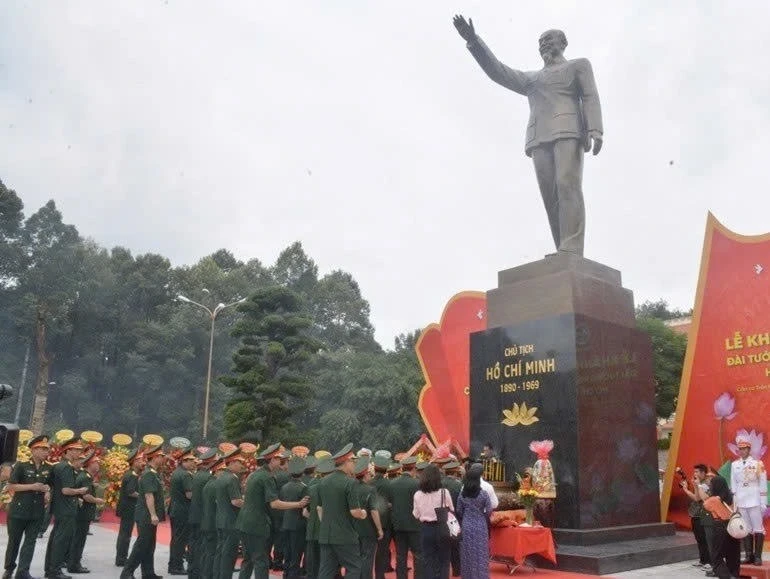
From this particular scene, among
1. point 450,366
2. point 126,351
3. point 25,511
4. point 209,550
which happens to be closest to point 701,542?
point 209,550

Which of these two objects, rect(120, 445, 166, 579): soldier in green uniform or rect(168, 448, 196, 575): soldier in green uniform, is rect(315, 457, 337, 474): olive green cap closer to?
rect(120, 445, 166, 579): soldier in green uniform

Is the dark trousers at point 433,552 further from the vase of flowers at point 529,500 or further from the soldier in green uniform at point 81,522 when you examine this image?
the soldier in green uniform at point 81,522

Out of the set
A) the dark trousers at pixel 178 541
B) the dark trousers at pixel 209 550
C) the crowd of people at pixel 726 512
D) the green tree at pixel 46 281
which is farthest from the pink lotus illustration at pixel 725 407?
the green tree at pixel 46 281

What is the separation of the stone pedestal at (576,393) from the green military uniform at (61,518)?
4.95 m

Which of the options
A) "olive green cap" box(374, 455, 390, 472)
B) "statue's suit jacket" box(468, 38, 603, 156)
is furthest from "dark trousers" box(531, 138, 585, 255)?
"olive green cap" box(374, 455, 390, 472)

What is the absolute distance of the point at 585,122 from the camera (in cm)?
967

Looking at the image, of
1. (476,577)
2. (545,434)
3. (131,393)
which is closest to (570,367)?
(545,434)

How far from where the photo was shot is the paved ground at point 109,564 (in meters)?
7.17

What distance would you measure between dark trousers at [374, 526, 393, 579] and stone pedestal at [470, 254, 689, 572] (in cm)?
191

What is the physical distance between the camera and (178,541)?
807 centimetres

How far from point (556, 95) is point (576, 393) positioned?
4284 millimetres

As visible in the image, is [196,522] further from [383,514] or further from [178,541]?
[383,514]

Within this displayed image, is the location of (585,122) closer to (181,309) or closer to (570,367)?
(570,367)

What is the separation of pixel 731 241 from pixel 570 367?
489 cm
